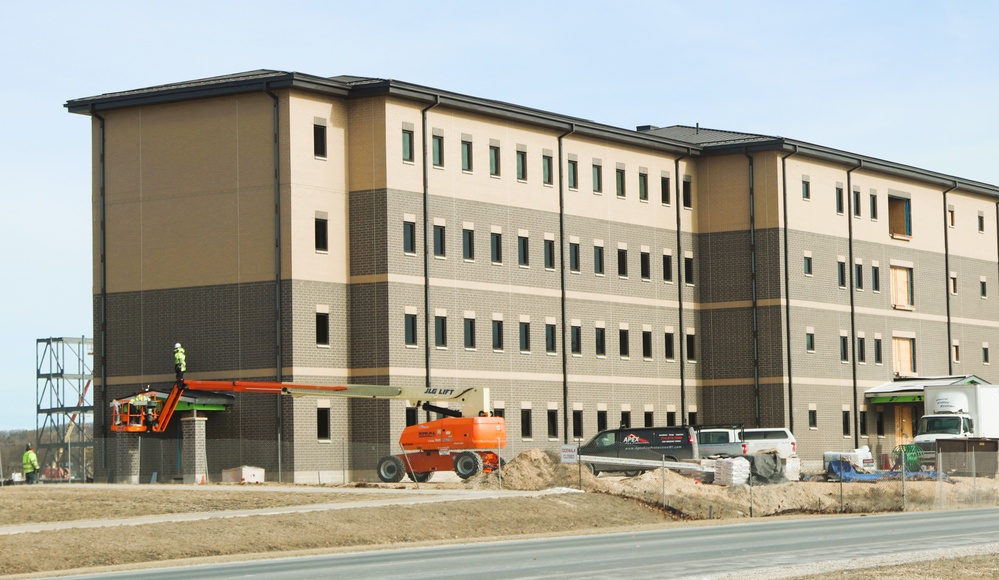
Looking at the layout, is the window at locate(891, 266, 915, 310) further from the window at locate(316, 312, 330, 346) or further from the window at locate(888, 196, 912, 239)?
the window at locate(316, 312, 330, 346)

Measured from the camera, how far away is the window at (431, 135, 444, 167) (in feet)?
204

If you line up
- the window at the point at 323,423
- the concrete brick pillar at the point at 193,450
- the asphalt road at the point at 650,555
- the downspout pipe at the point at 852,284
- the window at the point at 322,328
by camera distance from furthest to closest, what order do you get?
1. the downspout pipe at the point at 852,284
2. the window at the point at 322,328
3. the window at the point at 323,423
4. the concrete brick pillar at the point at 193,450
5. the asphalt road at the point at 650,555

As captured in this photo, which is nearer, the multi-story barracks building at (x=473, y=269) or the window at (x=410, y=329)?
the multi-story barracks building at (x=473, y=269)

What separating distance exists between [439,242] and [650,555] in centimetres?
3405

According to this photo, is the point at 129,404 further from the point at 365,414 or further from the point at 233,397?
the point at 365,414

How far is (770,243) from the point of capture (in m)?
74.2

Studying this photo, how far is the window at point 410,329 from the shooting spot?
6053 cm

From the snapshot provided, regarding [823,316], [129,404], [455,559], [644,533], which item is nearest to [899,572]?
[455,559]

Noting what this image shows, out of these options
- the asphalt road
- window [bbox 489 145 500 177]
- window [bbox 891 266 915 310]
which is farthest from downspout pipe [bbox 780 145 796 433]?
the asphalt road

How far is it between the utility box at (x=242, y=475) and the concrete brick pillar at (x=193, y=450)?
69 cm

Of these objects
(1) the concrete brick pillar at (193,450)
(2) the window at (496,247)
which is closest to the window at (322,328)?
(1) the concrete brick pillar at (193,450)

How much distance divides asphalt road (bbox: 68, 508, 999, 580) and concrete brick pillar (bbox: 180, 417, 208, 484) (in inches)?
808

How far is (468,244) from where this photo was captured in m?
63.8

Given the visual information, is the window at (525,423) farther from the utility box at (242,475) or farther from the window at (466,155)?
the utility box at (242,475)
